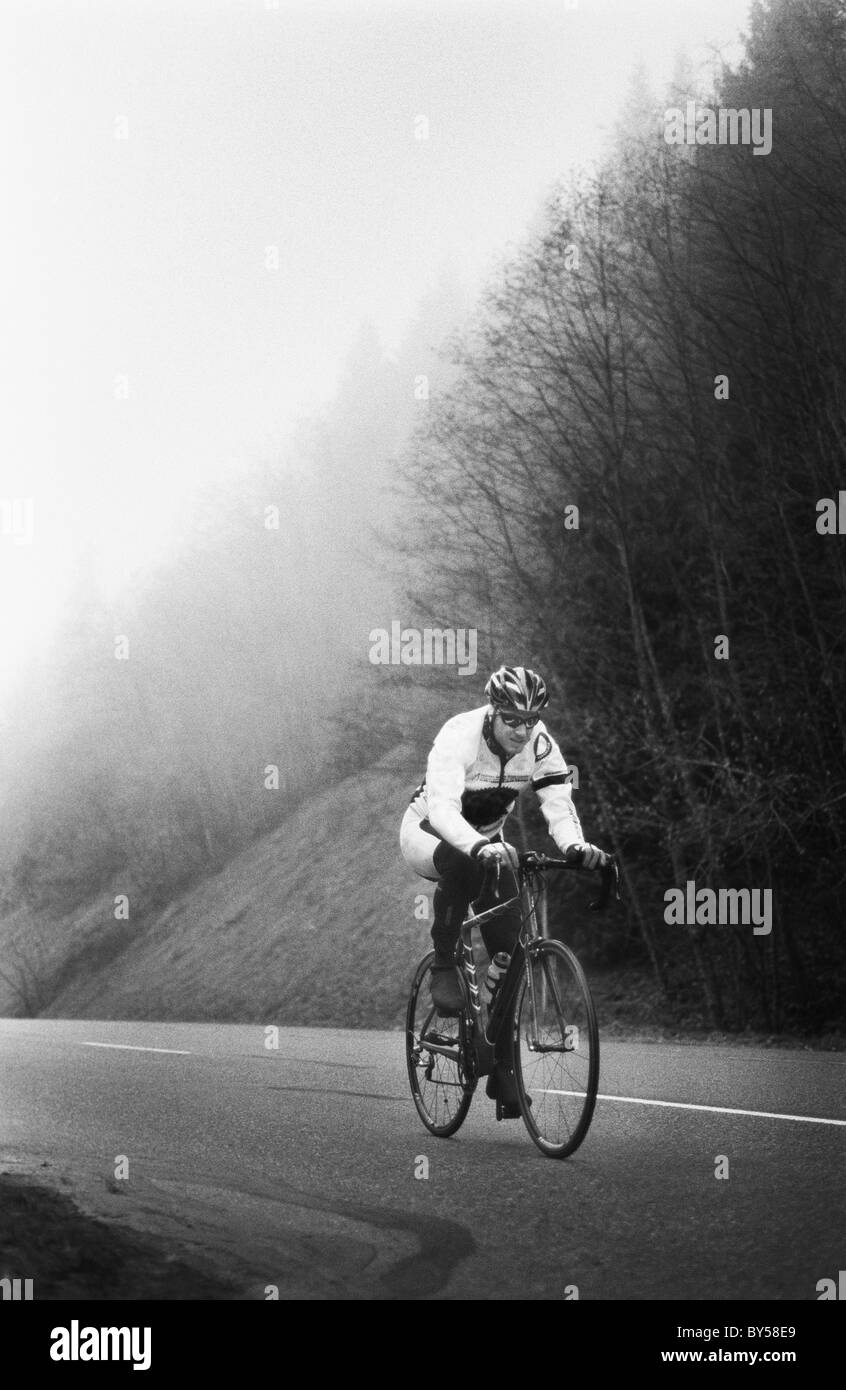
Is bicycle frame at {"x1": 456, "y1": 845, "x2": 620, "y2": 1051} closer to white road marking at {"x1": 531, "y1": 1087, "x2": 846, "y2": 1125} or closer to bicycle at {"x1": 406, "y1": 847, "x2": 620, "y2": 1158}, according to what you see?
bicycle at {"x1": 406, "y1": 847, "x2": 620, "y2": 1158}

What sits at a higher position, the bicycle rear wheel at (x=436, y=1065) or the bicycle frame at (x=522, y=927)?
the bicycle frame at (x=522, y=927)

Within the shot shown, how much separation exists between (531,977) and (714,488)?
11.5 metres

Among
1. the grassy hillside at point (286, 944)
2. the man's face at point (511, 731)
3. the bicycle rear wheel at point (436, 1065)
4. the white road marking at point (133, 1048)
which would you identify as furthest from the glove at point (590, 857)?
the grassy hillside at point (286, 944)

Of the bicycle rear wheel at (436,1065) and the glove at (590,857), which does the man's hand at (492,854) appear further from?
the bicycle rear wheel at (436,1065)

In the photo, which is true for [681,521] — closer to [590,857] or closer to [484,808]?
[484,808]

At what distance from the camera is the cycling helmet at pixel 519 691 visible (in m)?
6.74

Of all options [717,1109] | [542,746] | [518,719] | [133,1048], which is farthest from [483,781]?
[133,1048]

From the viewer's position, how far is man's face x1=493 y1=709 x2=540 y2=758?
273 inches

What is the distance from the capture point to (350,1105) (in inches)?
381

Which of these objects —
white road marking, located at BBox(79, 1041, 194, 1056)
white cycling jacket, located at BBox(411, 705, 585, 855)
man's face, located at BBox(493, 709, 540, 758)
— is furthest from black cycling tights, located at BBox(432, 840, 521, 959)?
white road marking, located at BBox(79, 1041, 194, 1056)

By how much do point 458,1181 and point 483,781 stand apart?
1.67m

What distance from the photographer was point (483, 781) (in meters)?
7.21

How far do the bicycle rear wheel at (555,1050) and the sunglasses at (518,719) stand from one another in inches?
35.9
